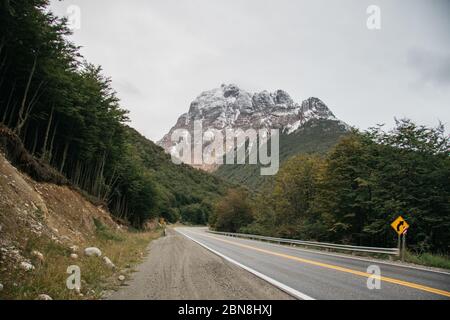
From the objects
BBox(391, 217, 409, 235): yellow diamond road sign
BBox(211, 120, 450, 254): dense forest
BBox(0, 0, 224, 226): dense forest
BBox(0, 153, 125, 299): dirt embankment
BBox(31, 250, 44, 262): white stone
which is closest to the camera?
BBox(0, 153, 125, 299): dirt embankment

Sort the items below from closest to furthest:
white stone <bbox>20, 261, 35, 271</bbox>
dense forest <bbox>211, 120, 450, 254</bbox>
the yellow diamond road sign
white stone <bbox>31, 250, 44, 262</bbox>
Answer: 1. white stone <bbox>20, 261, 35, 271</bbox>
2. white stone <bbox>31, 250, 44, 262</bbox>
3. the yellow diamond road sign
4. dense forest <bbox>211, 120, 450, 254</bbox>

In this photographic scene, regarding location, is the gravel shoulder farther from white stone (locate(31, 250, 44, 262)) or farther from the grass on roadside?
white stone (locate(31, 250, 44, 262))

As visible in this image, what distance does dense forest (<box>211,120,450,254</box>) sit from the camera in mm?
17406

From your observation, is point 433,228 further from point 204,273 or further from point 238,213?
point 238,213

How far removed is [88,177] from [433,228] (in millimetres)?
28230

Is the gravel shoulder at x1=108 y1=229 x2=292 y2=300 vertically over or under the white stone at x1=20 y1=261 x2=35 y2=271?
under

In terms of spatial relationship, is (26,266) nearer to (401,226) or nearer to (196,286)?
(196,286)

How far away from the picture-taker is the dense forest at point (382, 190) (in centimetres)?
1741

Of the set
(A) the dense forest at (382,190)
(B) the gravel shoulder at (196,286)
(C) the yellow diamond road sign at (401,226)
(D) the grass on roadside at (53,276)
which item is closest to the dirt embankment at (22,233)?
(D) the grass on roadside at (53,276)

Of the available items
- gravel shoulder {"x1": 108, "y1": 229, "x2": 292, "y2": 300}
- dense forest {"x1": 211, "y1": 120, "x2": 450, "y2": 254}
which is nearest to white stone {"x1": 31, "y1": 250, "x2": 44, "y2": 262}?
gravel shoulder {"x1": 108, "y1": 229, "x2": 292, "y2": 300}

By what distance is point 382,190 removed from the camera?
62.7 feet

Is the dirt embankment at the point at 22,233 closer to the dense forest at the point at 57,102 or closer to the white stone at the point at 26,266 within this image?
the white stone at the point at 26,266

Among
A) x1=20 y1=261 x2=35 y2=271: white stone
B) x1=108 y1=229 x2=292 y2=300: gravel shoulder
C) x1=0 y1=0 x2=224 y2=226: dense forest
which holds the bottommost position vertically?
x1=108 y1=229 x2=292 y2=300: gravel shoulder

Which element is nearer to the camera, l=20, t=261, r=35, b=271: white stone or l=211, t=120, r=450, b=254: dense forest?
l=20, t=261, r=35, b=271: white stone
